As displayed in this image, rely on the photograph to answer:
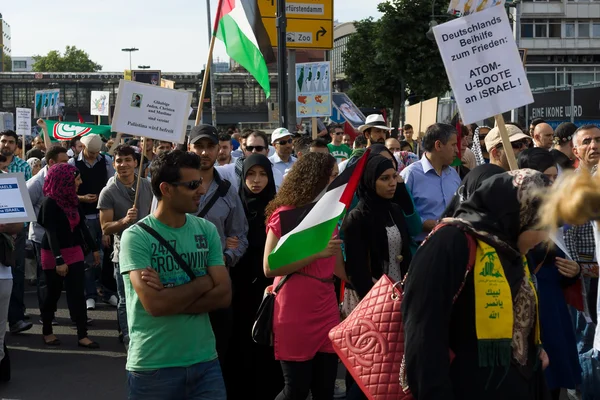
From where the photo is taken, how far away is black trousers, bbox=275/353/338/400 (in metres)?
5.20

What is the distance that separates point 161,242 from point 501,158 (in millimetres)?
3166

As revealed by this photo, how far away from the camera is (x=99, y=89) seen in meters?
98.9

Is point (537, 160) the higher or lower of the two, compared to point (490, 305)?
higher

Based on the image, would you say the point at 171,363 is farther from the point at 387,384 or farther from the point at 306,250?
the point at 387,384

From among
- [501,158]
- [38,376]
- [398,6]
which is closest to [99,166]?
[38,376]

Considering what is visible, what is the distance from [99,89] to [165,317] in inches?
3853

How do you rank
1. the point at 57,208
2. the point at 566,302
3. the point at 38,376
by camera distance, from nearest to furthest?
the point at 566,302
the point at 38,376
the point at 57,208

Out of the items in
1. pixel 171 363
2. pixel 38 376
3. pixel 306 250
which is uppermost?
pixel 306 250

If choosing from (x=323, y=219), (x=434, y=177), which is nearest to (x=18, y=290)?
(x=434, y=177)

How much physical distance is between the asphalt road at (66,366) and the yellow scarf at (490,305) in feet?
15.1

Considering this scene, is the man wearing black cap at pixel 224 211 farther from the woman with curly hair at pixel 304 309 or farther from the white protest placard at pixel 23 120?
the white protest placard at pixel 23 120

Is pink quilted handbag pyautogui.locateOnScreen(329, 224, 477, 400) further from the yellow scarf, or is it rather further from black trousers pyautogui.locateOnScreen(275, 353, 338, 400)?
black trousers pyautogui.locateOnScreen(275, 353, 338, 400)

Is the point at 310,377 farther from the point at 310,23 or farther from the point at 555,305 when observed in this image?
the point at 310,23

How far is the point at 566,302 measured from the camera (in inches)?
223
